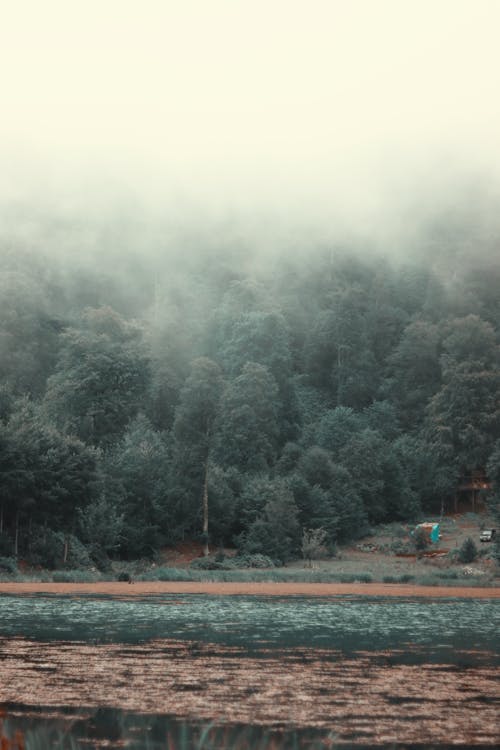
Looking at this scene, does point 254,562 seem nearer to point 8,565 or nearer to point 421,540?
point 421,540

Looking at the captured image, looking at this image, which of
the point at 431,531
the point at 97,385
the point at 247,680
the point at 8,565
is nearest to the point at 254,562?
the point at 431,531

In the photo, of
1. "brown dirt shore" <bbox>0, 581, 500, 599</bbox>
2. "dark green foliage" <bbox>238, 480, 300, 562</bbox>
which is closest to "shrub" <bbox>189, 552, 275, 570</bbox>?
"dark green foliage" <bbox>238, 480, 300, 562</bbox>

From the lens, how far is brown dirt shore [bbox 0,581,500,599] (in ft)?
158

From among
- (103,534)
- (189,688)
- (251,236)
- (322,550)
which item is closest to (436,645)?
(189,688)

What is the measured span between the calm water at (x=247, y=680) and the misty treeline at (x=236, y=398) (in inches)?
1427

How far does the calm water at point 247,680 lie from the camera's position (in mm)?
13562

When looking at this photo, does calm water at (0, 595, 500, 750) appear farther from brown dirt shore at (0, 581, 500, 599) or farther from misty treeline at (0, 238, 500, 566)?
misty treeline at (0, 238, 500, 566)

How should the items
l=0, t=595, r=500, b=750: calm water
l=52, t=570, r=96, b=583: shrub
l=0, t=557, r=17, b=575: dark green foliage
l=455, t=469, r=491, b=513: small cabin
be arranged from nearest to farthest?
l=0, t=595, r=500, b=750: calm water, l=52, t=570, r=96, b=583: shrub, l=0, t=557, r=17, b=575: dark green foliage, l=455, t=469, r=491, b=513: small cabin

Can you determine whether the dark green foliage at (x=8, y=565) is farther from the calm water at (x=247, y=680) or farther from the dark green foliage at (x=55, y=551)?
the calm water at (x=247, y=680)

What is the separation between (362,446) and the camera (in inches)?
3802

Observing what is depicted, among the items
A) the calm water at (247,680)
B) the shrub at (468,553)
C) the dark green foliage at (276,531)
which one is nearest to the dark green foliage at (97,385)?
the dark green foliage at (276,531)

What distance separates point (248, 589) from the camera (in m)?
51.5

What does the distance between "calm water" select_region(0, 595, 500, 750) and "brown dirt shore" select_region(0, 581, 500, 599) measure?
48.6 ft

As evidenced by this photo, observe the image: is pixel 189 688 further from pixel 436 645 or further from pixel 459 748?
pixel 436 645
